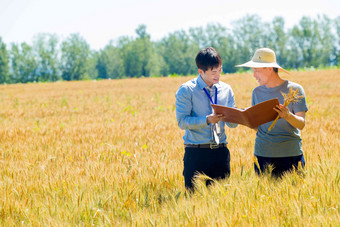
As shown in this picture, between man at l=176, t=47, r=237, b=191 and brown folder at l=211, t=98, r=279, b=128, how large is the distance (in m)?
0.31

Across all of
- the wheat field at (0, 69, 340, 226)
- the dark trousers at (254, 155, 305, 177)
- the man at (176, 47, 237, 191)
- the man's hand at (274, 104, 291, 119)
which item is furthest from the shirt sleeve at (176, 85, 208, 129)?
→ the dark trousers at (254, 155, 305, 177)

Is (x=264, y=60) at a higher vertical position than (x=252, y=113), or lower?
higher

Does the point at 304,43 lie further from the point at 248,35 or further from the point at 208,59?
the point at 208,59

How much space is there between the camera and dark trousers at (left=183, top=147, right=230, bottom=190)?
11.9ft

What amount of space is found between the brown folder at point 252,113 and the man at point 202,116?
1.03 feet

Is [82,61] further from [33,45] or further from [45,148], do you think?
[45,148]

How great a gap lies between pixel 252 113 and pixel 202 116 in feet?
1.79

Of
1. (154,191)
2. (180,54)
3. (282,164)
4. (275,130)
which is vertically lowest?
(154,191)

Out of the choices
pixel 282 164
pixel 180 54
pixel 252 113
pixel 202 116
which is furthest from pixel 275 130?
pixel 180 54

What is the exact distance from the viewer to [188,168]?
3.69m

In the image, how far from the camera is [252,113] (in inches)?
121

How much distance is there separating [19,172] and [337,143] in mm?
4457

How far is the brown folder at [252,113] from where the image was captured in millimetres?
3008

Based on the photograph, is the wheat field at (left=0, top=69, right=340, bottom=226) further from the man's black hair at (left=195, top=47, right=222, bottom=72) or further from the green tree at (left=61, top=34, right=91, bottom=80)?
the green tree at (left=61, top=34, right=91, bottom=80)
